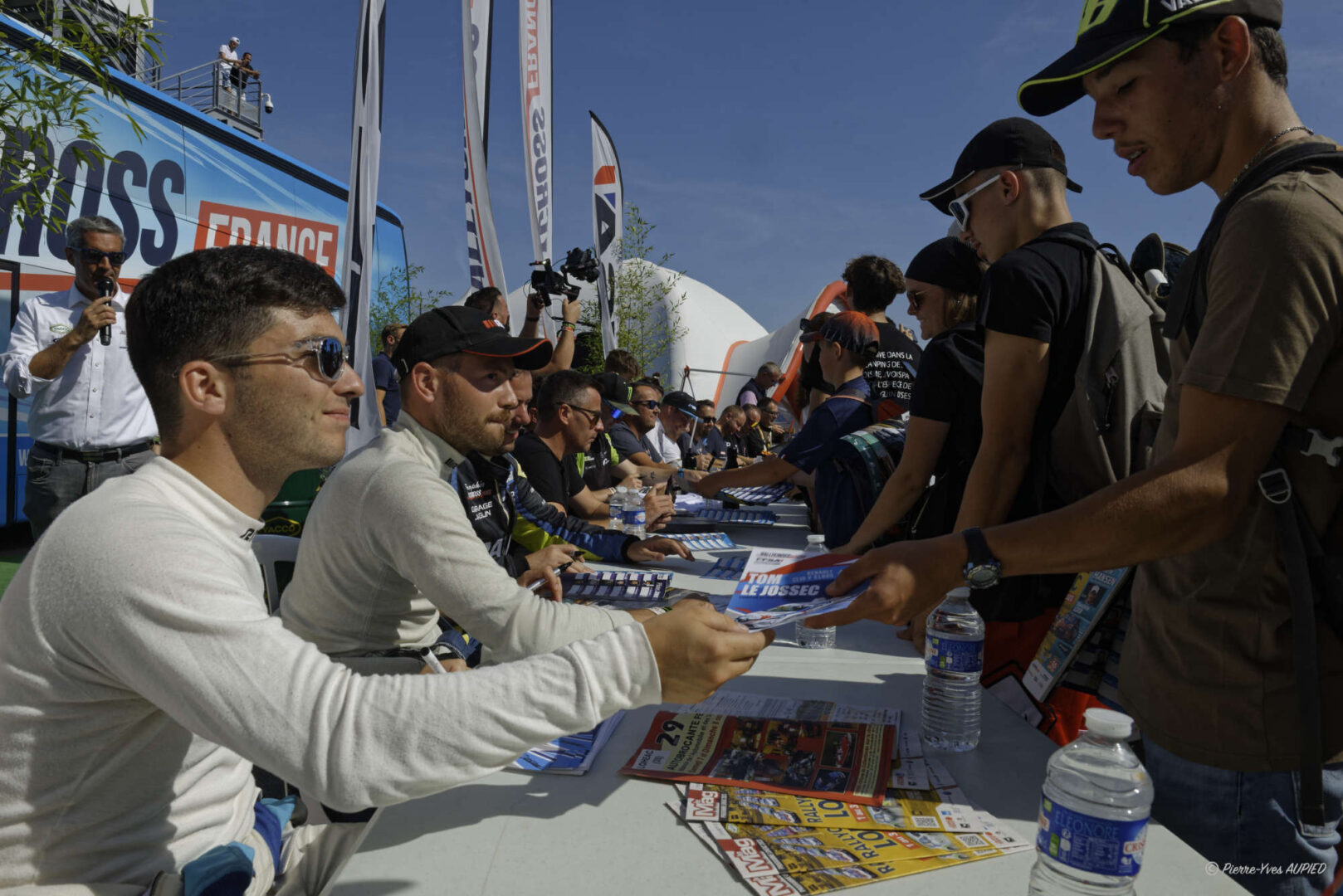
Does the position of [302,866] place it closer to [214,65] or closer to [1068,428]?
[1068,428]

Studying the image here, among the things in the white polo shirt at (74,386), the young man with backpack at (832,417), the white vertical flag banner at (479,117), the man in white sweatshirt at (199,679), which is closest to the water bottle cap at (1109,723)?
the man in white sweatshirt at (199,679)

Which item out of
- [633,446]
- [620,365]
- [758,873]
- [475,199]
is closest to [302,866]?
[758,873]

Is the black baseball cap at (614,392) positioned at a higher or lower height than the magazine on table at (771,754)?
higher

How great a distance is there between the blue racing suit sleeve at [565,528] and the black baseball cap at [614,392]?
265 centimetres

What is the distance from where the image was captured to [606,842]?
125 cm

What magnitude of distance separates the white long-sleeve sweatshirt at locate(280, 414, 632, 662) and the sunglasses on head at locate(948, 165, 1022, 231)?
1.49 metres

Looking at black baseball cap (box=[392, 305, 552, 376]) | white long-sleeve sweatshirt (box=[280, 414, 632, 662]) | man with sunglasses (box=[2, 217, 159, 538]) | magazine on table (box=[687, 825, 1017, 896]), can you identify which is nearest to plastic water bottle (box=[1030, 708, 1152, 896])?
magazine on table (box=[687, 825, 1017, 896])

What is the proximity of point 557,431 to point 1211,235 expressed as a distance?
139 inches

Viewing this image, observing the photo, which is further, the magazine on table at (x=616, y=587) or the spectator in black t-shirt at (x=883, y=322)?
the spectator in black t-shirt at (x=883, y=322)

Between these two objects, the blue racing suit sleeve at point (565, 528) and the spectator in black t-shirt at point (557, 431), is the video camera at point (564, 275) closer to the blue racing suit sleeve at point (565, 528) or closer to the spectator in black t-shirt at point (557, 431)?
the spectator in black t-shirt at point (557, 431)

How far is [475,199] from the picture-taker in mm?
6773

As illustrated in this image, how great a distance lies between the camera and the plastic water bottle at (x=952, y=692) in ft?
5.34

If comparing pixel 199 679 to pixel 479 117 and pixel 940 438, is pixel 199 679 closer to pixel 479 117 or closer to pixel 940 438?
pixel 940 438

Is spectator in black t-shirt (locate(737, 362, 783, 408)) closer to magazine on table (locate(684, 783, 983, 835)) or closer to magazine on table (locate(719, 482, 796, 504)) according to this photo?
magazine on table (locate(719, 482, 796, 504))
